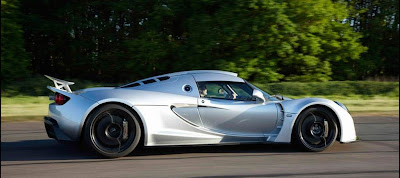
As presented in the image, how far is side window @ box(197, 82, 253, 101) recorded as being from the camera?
22.1ft

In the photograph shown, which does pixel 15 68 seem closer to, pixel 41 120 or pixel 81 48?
pixel 81 48

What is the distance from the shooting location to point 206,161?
6094 millimetres

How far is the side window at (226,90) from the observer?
673cm

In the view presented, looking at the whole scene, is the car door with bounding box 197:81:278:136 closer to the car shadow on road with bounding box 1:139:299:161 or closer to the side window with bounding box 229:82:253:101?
the side window with bounding box 229:82:253:101

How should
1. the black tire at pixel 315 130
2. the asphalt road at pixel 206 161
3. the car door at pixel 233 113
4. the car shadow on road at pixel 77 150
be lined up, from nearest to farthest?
the asphalt road at pixel 206 161 → the car shadow on road at pixel 77 150 → the car door at pixel 233 113 → the black tire at pixel 315 130

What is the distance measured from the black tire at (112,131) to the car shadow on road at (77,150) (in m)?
0.19

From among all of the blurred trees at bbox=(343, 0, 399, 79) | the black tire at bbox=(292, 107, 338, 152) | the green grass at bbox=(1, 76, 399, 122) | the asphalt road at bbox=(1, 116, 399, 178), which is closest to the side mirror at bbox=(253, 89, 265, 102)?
the black tire at bbox=(292, 107, 338, 152)

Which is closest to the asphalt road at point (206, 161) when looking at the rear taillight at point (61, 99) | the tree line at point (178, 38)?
the rear taillight at point (61, 99)

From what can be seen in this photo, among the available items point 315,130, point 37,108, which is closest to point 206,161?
point 315,130

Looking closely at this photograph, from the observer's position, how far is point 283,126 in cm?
666

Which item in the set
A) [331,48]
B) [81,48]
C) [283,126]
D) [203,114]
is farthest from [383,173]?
[81,48]

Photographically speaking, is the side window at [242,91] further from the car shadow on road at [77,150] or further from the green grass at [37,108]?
the green grass at [37,108]

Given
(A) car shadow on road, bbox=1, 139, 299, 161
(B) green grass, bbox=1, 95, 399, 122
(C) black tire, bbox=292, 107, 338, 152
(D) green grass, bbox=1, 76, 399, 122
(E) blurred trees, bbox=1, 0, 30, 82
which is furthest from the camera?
(E) blurred trees, bbox=1, 0, 30, 82

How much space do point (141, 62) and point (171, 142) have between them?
14.9 meters
